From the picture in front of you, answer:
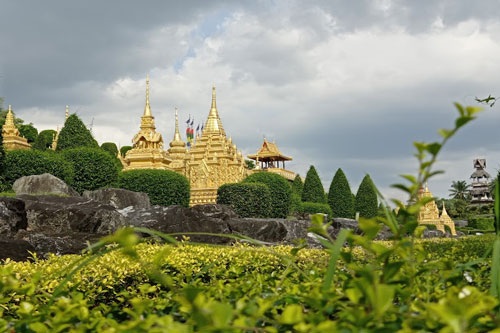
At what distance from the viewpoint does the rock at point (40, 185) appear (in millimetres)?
14366

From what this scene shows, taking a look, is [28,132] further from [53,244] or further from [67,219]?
[53,244]

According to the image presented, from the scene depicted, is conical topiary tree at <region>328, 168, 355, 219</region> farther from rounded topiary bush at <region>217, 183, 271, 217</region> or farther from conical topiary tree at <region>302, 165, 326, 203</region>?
rounded topiary bush at <region>217, 183, 271, 217</region>

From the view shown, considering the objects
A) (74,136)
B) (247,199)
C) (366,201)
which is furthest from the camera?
(366,201)

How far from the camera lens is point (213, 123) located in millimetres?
31172

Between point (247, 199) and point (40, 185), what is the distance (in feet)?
22.8

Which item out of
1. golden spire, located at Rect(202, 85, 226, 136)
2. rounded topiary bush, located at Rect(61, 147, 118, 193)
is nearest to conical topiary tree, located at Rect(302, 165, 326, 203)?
golden spire, located at Rect(202, 85, 226, 136)

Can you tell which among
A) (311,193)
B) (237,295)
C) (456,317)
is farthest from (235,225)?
(311,193)

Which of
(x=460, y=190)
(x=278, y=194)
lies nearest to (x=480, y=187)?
(x=460, y=190)

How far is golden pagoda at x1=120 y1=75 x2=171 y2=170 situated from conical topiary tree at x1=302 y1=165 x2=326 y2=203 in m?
8.93

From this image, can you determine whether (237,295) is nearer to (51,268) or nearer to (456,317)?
(456,317)

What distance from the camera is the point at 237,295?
2.04 meters

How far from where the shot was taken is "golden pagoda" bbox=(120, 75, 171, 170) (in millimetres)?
32000

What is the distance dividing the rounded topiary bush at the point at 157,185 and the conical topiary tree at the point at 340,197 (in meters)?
12.8

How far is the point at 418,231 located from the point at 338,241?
0.56 m
